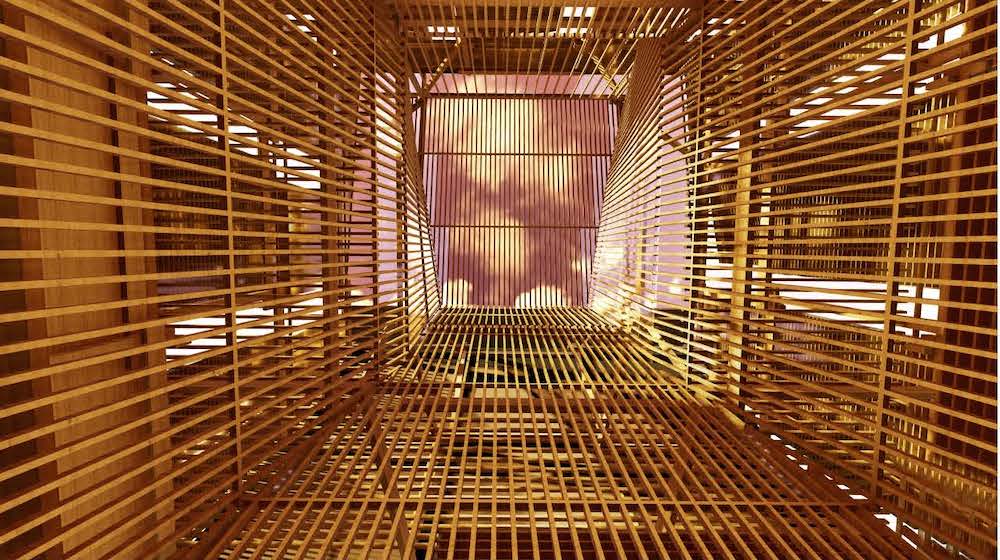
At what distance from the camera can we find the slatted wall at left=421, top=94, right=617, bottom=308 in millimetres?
6816

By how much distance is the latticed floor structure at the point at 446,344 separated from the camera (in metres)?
1.34

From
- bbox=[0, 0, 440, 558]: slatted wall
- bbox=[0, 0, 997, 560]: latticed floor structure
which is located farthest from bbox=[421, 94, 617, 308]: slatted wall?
bbox=[0, 0, 440, 558]: slatted wall

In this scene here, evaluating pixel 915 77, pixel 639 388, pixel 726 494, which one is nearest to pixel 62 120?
pixel 726 494

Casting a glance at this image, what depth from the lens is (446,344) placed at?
397 cm

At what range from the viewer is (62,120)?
1.38m

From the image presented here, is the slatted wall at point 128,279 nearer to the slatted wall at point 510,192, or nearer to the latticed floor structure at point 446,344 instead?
the latticed floor structure at point 446,344

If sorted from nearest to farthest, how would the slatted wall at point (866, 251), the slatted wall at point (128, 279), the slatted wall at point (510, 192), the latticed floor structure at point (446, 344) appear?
the slatted wall at point (128, 279) → the latticed floor structure at point (446, 344) → the slatted wall at point (866, 251) → the slatted wall at point (510, 192)

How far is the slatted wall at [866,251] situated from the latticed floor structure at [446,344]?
21 mm

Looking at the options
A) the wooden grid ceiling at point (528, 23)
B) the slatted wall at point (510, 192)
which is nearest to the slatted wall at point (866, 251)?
the wooden grid ceiling at point (528, 23)

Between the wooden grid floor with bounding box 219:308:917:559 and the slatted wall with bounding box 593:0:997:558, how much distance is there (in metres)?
0.28

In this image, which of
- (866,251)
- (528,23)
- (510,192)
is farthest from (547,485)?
(510,192)

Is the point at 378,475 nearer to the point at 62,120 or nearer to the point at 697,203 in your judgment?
the point at 62,120

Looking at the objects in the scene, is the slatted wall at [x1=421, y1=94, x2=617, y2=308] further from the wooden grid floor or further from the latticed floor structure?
the wooden grid floor

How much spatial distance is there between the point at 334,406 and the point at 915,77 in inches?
123
